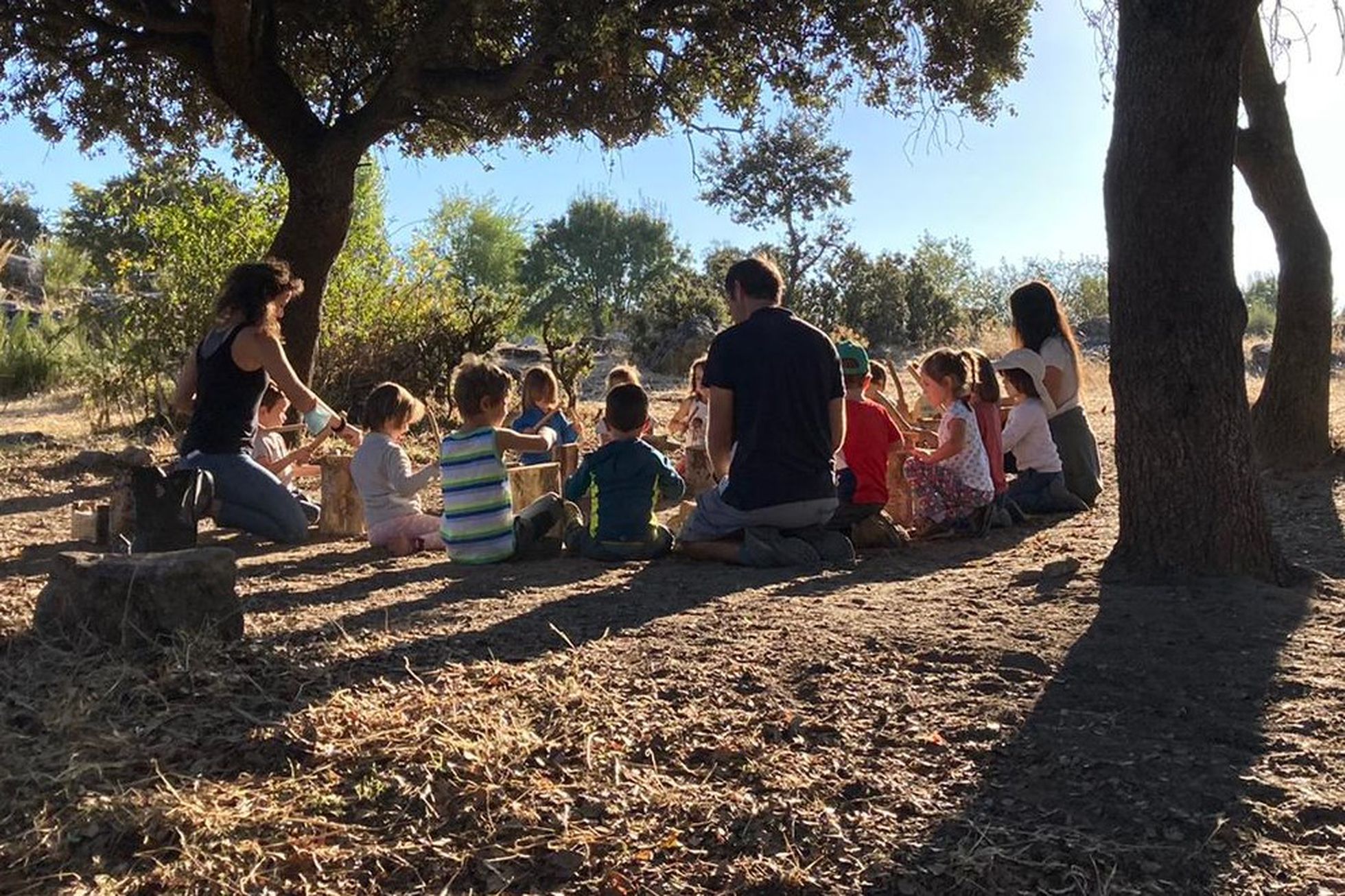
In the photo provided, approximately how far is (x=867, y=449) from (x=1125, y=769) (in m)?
3.50

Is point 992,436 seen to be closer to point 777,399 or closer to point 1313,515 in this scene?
point 1313,515

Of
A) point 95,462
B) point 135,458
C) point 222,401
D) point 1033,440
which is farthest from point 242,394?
point 1033,440

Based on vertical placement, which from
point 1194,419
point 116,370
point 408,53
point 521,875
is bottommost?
point 521,875

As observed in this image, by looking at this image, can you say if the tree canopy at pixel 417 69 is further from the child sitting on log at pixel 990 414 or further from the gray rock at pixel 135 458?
the child sitting on log at pixel 990 414

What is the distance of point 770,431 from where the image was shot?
5.56 meters

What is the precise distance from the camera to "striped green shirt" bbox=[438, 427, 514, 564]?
5797mm

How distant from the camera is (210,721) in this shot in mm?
3330

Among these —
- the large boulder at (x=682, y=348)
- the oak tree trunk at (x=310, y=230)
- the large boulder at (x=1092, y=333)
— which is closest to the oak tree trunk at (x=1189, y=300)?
the oak tree trunk at (x=310, y=230)

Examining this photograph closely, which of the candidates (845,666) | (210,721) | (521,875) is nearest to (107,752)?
(210,721)

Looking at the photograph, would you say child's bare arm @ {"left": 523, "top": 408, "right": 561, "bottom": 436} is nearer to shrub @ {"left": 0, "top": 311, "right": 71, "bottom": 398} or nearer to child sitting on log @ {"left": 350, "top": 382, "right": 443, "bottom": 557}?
child sitting on log @ {"left": 350, "top": 382, "right": 443, "bottom": 557}

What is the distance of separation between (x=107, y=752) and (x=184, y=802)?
1.50 ft

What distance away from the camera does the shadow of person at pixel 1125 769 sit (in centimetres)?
248

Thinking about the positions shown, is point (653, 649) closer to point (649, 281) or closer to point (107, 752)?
point (107, 752)

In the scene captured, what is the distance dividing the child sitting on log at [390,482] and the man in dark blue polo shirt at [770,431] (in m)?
1.55
